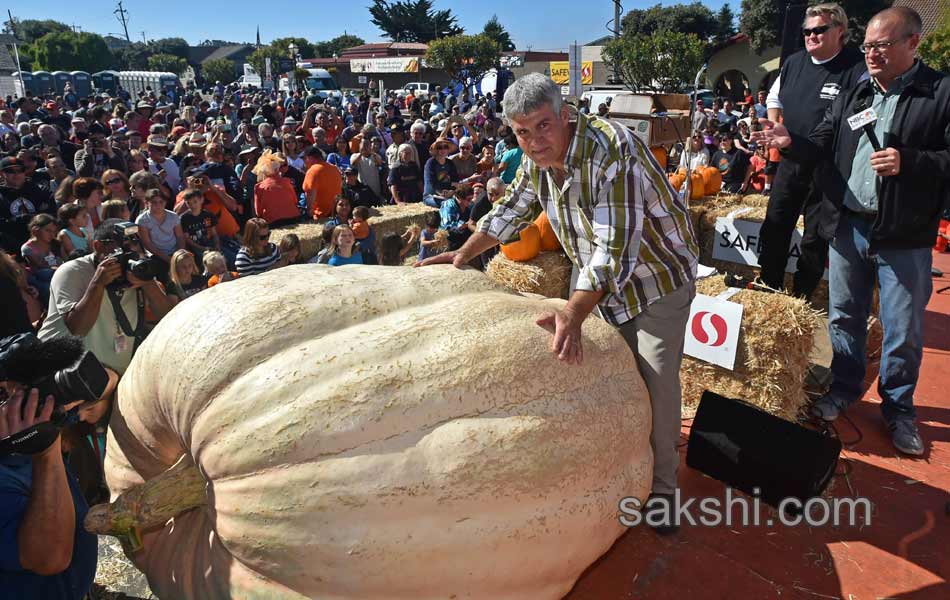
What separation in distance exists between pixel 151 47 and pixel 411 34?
62295 millimetres

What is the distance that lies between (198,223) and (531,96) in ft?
18.4

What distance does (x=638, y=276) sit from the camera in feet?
9.00

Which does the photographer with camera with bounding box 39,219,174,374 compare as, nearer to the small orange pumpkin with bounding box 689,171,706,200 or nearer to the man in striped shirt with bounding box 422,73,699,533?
the man in striped shirt with bounding box 422,73,699,533

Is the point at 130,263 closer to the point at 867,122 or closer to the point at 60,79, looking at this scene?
the point at 867,122

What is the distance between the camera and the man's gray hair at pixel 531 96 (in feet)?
7.81

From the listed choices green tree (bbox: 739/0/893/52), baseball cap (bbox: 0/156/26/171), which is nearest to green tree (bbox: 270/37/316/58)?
green tree (bbox: 739/0/893/52)

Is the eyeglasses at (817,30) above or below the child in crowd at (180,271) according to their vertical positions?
above

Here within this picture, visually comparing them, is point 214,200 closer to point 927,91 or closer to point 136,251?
point 136,251

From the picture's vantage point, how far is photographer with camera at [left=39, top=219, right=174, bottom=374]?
359cm

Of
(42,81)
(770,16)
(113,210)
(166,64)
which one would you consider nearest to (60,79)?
A: (42,81)

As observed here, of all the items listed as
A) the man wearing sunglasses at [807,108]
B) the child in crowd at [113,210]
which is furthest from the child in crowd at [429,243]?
the man wearing sunglasses at [807,108]

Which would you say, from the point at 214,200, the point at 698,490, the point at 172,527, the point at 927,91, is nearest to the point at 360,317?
the point at 172,527

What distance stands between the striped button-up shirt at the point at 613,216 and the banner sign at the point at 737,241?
11.8 ft

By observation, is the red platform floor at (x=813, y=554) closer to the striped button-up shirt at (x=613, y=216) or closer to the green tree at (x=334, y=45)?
the striped button-up shirt at (x=613, y=216)
